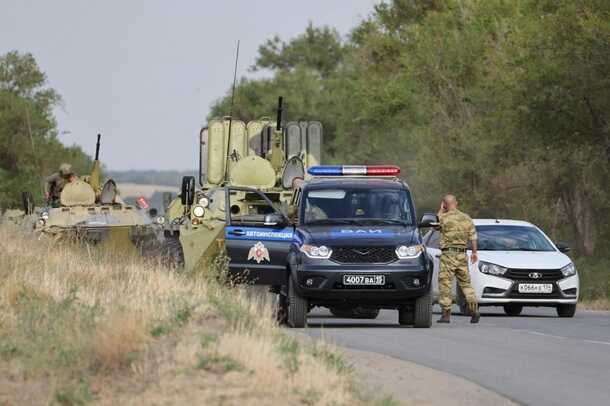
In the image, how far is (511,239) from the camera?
2800cm

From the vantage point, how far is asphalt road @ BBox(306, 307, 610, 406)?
575 inches

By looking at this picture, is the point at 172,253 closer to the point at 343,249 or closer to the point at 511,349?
the point at 343,249

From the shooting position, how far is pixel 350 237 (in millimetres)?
21422

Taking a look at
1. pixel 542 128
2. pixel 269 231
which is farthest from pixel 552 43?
pixel 269 231

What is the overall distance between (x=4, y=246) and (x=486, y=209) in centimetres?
2596

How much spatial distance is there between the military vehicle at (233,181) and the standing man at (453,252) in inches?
96.3

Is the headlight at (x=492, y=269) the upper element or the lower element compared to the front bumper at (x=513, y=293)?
upper

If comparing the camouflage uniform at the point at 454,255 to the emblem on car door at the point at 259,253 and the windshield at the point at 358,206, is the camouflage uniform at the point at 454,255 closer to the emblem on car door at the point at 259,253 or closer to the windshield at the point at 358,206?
the windshield at the point at 358,206

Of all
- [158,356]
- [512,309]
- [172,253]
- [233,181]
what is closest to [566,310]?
[512,309]

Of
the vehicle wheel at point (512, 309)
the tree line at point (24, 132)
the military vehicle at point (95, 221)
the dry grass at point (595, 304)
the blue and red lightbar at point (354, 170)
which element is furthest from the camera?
the tree line at point (24, 132)

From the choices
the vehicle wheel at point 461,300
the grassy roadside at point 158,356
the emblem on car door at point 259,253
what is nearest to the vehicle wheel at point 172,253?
the emblem on car door at point 259,253

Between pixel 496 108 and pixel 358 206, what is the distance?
74.4 feet

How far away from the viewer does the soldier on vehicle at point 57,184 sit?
3434 centimetres

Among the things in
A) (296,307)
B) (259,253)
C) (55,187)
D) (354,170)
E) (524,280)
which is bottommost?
(296,307)
